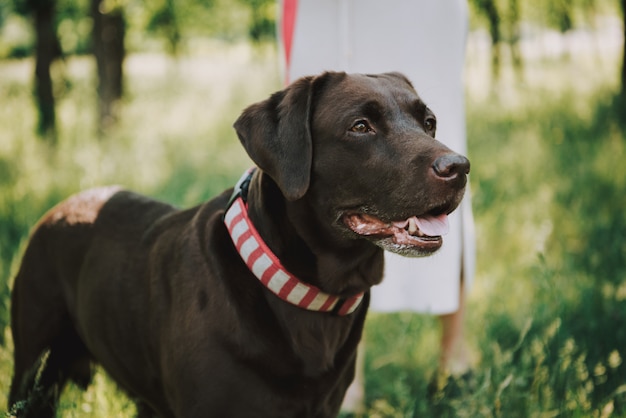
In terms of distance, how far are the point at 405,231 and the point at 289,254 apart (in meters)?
0.38

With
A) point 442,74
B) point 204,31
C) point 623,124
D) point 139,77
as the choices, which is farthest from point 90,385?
point 204,31

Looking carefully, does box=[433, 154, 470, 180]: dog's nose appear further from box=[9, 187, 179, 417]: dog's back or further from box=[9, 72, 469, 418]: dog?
box=[9, 187, 179, 417]: dog's back

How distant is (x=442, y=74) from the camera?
336cm

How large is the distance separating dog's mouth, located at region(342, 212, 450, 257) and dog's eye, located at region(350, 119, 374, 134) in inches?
10.6

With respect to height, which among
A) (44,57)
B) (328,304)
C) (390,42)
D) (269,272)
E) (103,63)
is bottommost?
(103,63)

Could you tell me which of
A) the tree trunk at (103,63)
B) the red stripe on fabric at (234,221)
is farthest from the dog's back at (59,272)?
the tree trunk at (103,63)

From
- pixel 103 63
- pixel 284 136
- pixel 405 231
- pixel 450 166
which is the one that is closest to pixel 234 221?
pixel 284 136

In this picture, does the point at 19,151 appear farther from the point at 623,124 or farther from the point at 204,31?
Result: the point at 204,31

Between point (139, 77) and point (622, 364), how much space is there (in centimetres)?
2402

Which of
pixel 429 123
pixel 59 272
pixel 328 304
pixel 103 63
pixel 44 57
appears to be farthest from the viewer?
A: pixel 103 63

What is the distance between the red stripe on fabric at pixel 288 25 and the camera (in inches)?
129

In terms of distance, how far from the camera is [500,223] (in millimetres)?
5801

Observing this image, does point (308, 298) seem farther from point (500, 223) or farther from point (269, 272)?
point (500, 223)

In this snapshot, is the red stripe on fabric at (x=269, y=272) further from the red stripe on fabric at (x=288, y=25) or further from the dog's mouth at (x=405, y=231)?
the red stripe on fabric at (x=288, y=25)
